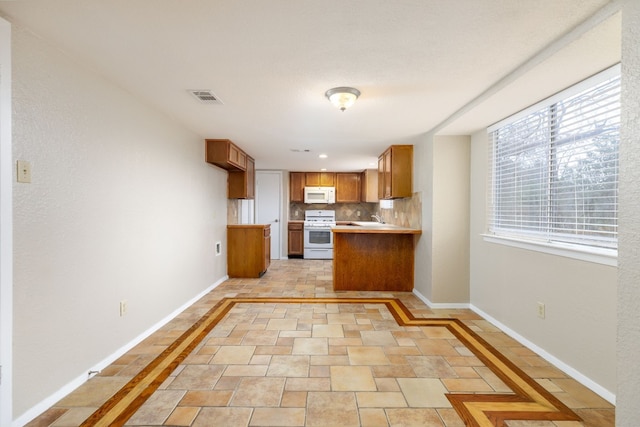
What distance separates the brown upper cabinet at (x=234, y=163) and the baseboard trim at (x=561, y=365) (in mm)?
3750

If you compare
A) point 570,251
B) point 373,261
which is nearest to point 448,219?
point 373,261

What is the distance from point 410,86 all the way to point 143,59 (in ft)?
6.08

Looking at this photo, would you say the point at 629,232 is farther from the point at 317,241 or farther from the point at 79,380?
the point at 317,241

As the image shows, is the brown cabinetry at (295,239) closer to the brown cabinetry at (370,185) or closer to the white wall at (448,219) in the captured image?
the brown cabinetry at (370,185)

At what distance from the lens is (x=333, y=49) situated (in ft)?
5.80

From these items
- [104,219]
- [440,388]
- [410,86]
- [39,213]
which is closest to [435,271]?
[440,388]

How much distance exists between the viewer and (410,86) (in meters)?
2.28

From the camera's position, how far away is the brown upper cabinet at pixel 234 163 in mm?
4062

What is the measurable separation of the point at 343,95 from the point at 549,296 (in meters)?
2.22

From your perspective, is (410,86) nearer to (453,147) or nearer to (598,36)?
(598,36)

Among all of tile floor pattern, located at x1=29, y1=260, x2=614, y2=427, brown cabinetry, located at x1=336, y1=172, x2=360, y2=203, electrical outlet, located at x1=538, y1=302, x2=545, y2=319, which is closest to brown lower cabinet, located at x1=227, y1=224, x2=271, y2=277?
tile floor pattern, located at x1=29, y1=260, x2=614, y2=427

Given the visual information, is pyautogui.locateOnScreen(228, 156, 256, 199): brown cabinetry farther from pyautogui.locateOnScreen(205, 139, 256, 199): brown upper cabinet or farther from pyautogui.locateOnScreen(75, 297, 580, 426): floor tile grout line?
pyautogui.locateOnScreen(75, 297, 580, 426): floor tile grout line

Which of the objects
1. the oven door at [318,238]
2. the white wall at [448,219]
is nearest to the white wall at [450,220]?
the white wall at [448,219]

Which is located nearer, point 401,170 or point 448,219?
point 448,219
